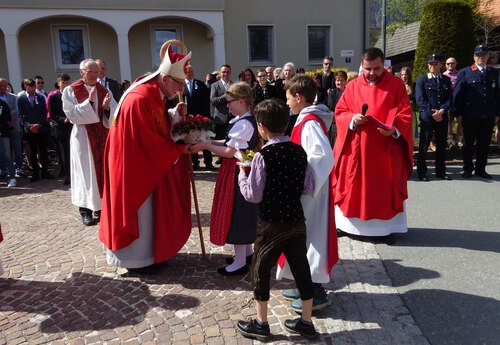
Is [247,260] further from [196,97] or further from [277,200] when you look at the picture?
[196,97]

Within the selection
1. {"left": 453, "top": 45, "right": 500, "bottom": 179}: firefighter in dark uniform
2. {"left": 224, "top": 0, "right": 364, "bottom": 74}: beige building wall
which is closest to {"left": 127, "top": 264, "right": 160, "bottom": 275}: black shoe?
→ {"left": 453, "top": 45, "right": 500, "bottom": 179}: firefighter in dark uniform

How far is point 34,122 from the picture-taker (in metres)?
9.42

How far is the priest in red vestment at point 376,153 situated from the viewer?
16.1 ft

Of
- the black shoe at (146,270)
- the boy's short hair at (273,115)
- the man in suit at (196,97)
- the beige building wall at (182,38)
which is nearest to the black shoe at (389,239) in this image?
the black shoe at (146,270)

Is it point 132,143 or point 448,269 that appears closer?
point 132,143

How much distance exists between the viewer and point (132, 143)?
3963 millimetres

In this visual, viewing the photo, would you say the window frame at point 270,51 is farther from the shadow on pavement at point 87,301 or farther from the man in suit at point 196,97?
the shadow on pavement at point 87,301

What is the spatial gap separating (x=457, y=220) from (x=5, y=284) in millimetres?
5191

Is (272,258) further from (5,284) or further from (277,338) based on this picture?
(5,284)

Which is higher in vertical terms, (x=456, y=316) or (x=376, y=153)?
(x=376, y=153)

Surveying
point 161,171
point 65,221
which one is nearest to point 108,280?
point 161,171

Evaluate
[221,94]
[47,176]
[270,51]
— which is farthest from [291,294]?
[270,51]

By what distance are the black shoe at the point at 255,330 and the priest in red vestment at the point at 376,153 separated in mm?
2222

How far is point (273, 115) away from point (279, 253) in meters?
0.92
